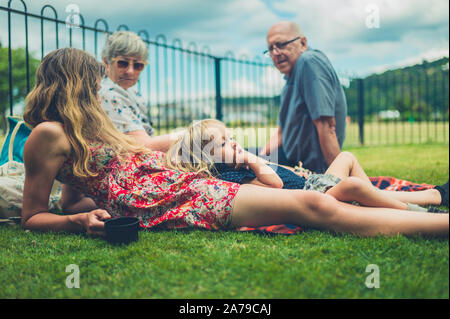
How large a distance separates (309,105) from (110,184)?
6.58ft

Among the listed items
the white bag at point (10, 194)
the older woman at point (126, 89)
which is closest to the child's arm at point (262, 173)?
the older woman at point (126, 89)

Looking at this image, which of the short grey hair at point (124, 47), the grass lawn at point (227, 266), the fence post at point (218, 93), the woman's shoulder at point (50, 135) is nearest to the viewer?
the grass lawn at point (227, 266)

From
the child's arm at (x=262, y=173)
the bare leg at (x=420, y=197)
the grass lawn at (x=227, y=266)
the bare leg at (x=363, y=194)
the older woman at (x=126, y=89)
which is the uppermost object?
the older woman at (x=126, y=89)

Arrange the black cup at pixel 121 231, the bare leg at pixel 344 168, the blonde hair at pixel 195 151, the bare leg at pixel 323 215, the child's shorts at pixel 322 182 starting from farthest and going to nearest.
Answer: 1. the bare leg at pixel 344 168
2. the blonde hair at pixel 195 151
3. the child's shorts at pixel 322 182
4. the black cup at pixel 121 231
5. the bare leg at pixel 323 215

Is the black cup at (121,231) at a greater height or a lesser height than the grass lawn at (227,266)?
greater

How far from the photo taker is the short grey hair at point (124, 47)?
3328mm

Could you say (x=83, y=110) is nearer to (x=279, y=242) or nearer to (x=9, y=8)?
(x=279, y=242)

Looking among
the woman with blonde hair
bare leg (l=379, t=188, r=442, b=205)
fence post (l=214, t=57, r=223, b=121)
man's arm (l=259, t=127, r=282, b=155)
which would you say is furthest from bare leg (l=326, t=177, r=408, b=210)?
fence post (l=214, t=57, r=223, b=121)

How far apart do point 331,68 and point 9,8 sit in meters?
3.64

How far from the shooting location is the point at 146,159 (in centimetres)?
256

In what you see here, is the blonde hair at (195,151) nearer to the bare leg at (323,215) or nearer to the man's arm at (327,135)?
the bare leg at (323,215)

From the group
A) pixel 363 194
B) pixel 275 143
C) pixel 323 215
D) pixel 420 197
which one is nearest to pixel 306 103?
pixel 275 143

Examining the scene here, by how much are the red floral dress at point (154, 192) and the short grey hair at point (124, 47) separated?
1331mm
